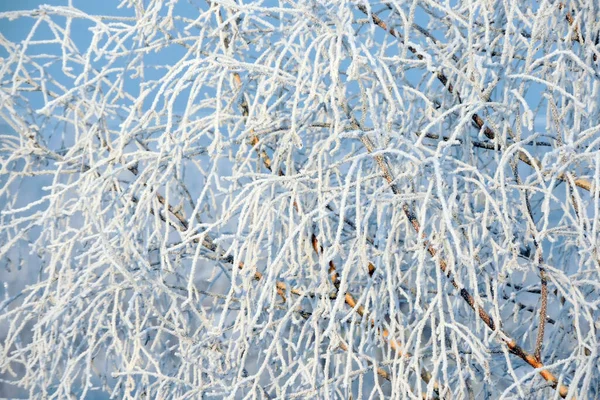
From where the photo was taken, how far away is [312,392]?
1.66 meters

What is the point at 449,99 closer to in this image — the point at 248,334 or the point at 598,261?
the point at 598,261

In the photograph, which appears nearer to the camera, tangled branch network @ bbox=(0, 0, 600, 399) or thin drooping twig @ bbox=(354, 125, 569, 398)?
tangled branch network @ bbox=(0, 0, 600, 399)

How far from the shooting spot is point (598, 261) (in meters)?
1.67

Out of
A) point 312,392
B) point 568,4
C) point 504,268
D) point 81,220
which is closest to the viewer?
point 312,392

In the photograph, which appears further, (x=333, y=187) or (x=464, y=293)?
(x=464, y=293)

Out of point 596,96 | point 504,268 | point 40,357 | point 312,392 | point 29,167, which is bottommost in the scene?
point 40,357

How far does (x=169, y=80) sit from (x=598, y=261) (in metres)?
0.91

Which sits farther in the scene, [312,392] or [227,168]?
[227,168]

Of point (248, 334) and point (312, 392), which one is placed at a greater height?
point (248, 334)

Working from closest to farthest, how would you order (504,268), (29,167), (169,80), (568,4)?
(169,80) < (504,268) < (568,4) < (29,167)

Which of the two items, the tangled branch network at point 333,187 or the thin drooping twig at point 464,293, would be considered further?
the thin drooping twig at point 464,293

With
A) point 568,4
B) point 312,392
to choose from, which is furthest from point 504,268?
point 568,4

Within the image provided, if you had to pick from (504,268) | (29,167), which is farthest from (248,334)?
(29,167)

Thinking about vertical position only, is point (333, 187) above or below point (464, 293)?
above
